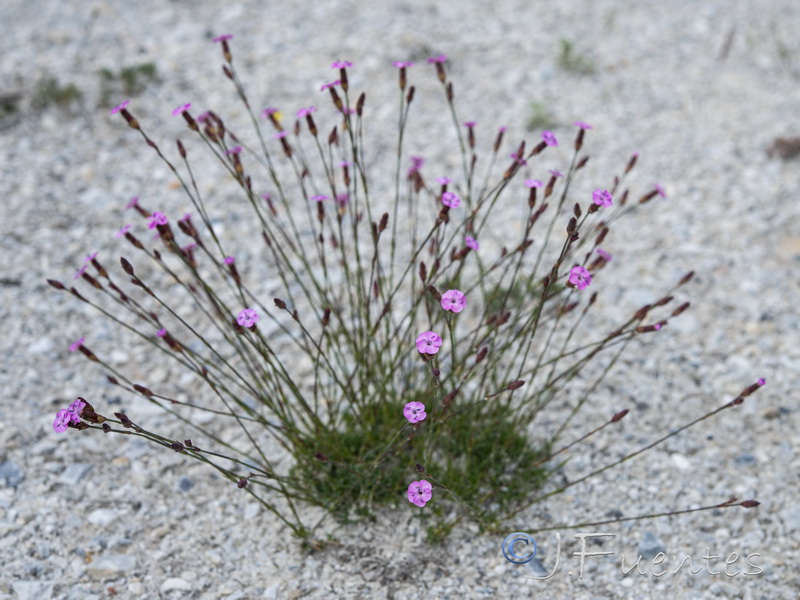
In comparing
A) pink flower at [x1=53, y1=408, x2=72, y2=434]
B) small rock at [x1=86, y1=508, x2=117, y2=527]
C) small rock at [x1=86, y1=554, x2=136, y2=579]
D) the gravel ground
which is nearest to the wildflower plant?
pink flower at [x1=53, y1=408, x2=72, y2=434]

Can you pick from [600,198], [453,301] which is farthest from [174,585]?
[600,198]

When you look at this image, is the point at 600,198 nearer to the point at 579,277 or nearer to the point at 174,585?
the point at 579,277

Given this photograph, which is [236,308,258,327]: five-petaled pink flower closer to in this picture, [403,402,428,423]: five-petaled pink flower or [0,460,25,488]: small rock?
[403,402,428,423]: five-petaled pink flower

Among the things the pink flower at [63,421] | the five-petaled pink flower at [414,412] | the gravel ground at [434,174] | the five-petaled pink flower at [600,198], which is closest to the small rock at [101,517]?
the gravel ground at [434,174]

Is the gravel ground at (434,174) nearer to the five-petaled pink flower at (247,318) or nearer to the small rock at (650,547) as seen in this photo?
the small rock at (650,547)

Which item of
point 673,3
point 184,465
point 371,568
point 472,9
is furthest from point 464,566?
point 673,3

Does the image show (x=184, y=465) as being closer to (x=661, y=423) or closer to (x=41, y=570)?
(x=41, y=570)
